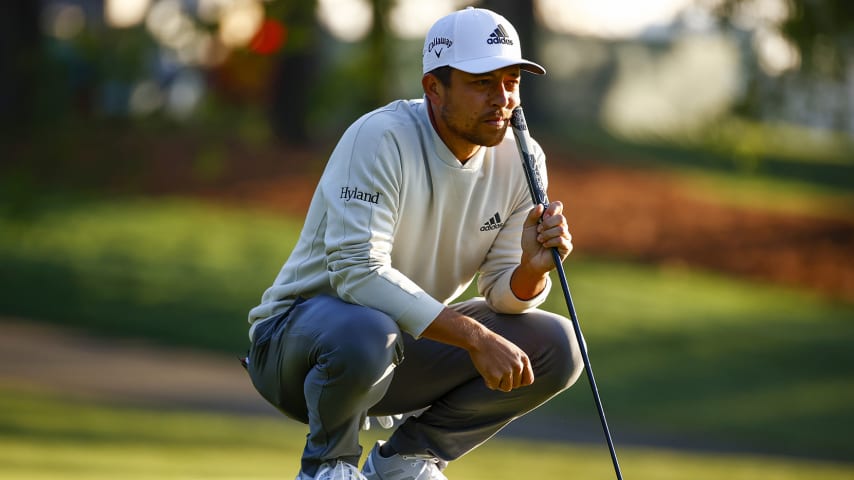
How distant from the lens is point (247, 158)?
18.4 metres

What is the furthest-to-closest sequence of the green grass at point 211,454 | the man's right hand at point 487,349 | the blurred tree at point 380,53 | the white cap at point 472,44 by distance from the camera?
the blurred tree at point 380,53 < the green grass at point 211,454 < the white cap at point 472,44 < the man's right hand at point 487,349

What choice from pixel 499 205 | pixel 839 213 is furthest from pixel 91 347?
pixel 839 213

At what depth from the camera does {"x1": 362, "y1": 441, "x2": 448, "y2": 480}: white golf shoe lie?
13.6ft

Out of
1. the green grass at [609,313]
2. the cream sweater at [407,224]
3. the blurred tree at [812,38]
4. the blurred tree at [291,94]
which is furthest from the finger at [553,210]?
the blurred tree at [291,94]

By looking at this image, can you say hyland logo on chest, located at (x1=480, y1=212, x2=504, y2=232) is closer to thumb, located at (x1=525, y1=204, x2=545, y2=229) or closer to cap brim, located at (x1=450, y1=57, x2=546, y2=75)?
thumb, located at (x1=525, y1=204, x2=545, y2=229)

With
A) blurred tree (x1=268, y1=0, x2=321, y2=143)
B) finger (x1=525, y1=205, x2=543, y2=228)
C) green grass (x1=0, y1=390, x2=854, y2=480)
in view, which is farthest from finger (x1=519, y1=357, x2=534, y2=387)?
blurred tree (x1=268, y1=0, x2=321, y2=143)

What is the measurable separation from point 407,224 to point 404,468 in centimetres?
77

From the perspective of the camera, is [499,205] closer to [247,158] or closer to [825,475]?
[825,475]

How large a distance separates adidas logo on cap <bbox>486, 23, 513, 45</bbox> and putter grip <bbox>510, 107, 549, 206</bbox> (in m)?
0.20

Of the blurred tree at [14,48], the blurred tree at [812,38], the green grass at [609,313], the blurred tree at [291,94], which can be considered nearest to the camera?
the blurred tree at [812,38]

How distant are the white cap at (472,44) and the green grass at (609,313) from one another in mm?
6493

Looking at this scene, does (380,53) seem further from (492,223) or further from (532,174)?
(532,174)

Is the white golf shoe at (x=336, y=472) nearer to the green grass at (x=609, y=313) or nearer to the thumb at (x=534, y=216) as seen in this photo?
the thumb at (x=534, y=216)

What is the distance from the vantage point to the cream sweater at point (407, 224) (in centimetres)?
370
